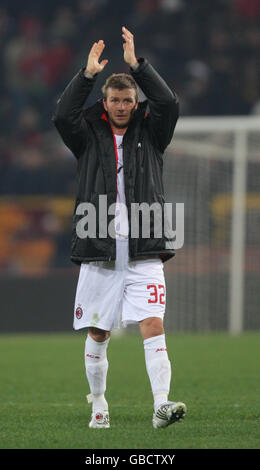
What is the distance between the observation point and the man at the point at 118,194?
572cm

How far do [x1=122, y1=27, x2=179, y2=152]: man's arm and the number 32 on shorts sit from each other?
2.99 ft

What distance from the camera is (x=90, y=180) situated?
5.80 m

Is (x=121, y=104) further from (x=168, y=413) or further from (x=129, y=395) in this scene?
(x=129, y=395)

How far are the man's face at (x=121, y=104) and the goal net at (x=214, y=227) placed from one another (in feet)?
29.2

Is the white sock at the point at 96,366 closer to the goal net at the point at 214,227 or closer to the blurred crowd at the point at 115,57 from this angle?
the goal net at the point at 214,227

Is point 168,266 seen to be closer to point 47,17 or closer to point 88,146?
point 47,17

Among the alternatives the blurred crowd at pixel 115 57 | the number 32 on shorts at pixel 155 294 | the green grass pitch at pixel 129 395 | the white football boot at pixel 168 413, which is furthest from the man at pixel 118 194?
the blurred crowd at pixel 115 57

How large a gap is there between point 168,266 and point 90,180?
30.7ft

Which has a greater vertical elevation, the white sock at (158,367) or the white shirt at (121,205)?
the white shirt at (121,205)

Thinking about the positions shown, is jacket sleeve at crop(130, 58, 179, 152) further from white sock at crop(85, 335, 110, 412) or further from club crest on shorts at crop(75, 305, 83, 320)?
white sock at crop(85, 335, 110, 412)

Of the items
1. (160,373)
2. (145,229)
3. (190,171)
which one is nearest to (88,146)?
(145,229)

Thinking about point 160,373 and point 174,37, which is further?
point 174,37

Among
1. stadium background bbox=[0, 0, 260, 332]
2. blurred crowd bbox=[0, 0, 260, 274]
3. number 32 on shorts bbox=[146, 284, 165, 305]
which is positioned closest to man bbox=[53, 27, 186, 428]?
number 32 on shorts bbox=[146, 284, 165, 305]
